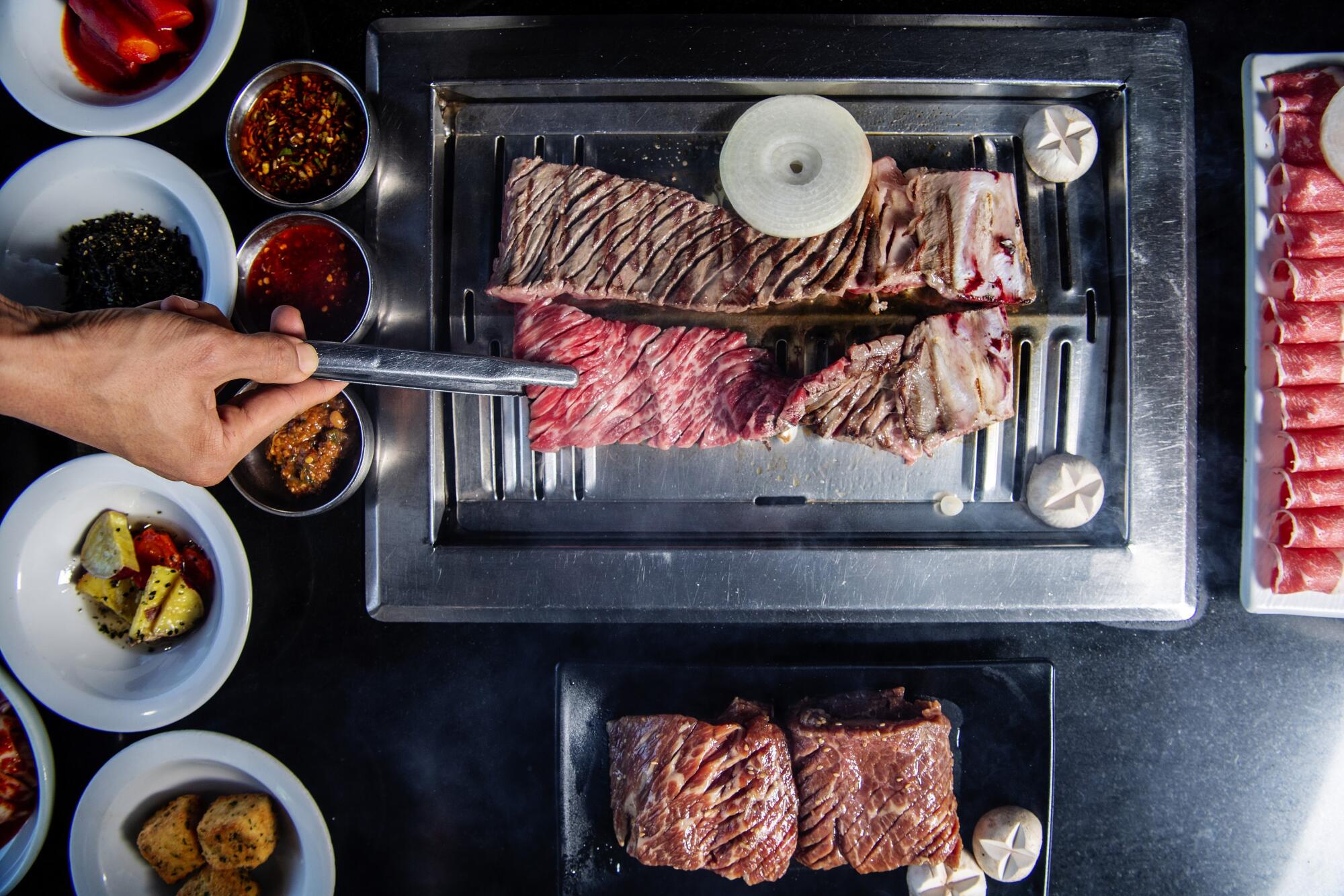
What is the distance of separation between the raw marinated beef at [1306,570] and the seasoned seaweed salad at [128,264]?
4743mm

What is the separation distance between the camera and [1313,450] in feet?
10.9

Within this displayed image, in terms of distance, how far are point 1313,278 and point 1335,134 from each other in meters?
0.59

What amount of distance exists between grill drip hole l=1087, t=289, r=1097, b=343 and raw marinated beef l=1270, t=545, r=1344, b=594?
1.18 m

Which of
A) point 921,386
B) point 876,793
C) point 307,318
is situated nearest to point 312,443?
point 307,318

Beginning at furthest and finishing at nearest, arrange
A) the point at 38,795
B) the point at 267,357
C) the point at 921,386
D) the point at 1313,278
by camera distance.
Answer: the point at 38,795 < the point at 1313,278 < the point at 921,386 < the point at 267,357

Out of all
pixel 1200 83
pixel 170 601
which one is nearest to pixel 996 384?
pixel 1200 83

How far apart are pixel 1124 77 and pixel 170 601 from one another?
4654mm

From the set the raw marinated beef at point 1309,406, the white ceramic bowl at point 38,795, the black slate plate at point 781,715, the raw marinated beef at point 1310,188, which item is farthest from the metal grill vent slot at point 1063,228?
the white ceramic bowl at point 38,795

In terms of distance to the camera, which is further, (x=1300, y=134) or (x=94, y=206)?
(x=94, y=206)

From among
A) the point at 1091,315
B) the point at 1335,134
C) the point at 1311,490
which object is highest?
the point at 1335,134

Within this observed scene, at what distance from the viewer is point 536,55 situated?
340 cm

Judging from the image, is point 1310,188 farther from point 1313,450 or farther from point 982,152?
point 982,152

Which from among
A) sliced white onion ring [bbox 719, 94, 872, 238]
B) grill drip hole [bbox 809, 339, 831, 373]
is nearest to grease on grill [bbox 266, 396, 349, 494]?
sliced white onion ring [bbox 719, 94, 872, 238]

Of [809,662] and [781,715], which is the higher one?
[809,662]
